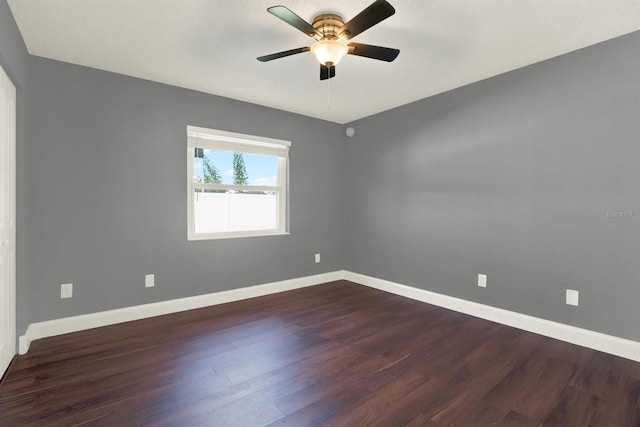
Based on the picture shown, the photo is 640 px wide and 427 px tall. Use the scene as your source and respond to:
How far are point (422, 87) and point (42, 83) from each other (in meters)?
3.57

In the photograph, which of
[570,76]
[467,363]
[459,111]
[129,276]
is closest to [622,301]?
[467,363]

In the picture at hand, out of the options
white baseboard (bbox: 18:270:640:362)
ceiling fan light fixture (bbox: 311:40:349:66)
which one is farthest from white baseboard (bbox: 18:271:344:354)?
ceiling fan light fixture (bbox: 311:40:349:66)

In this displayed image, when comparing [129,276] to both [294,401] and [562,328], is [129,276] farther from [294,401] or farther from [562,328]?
[562,328]

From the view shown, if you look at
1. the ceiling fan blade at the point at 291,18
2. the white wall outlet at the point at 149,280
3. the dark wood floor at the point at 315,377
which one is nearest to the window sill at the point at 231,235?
the white wall outlet at the point at 149,280

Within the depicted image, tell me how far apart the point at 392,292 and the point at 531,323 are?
1.56 m

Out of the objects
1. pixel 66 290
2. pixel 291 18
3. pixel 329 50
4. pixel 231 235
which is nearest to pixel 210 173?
pixel 231 235

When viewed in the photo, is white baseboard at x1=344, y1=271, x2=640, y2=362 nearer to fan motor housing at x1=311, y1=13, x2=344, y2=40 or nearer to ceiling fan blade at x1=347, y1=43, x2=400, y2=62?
ceiling fan blade at x1=347, y1=43, x2=400, y2=62

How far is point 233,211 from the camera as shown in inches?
148

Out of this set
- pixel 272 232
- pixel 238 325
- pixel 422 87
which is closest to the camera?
pixel 238 325

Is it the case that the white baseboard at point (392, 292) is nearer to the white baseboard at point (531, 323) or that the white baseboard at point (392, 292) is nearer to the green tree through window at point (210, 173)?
the white baseboard at point (531, 323)

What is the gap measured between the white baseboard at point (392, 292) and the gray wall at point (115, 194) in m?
0.08

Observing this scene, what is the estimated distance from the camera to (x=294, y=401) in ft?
5.89

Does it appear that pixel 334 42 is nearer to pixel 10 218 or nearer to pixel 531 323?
pixel 10 218

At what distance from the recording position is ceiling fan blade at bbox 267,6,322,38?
1641mm
